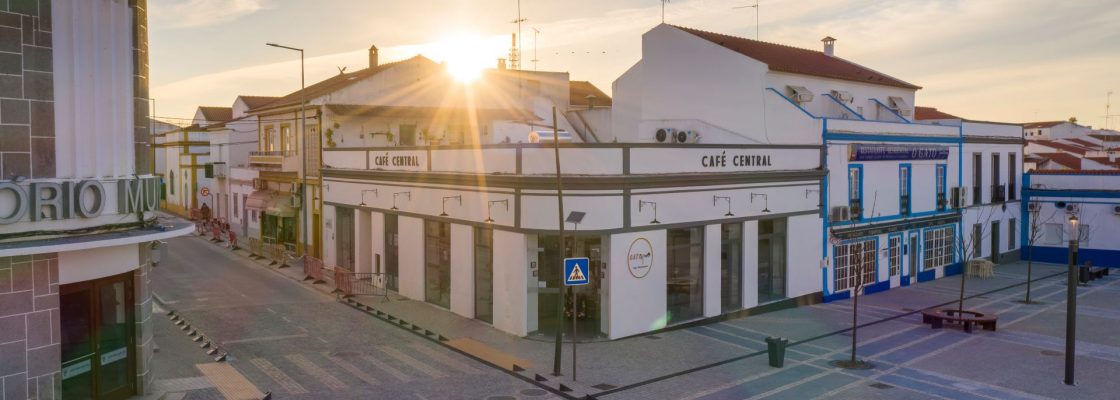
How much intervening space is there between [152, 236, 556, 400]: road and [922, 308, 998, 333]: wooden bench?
13877mm

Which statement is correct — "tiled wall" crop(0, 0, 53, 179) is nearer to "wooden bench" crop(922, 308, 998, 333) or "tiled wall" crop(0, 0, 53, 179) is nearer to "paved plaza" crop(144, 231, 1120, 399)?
"paved plaza" crop(144, 231, 1120, 399)

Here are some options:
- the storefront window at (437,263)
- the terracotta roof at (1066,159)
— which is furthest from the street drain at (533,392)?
the terracotta roof at (1066,159)

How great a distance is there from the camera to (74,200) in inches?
510

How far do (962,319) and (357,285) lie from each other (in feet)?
67.2

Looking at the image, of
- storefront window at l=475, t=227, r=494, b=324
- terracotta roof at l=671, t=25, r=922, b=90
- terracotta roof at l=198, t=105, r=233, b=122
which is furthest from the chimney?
terracotta roof at l=198, t=105, r=233, b=122

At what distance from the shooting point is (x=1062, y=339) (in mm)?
23156

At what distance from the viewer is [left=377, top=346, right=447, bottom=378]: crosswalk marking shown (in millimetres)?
18608

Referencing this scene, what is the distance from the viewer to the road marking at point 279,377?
17156mm

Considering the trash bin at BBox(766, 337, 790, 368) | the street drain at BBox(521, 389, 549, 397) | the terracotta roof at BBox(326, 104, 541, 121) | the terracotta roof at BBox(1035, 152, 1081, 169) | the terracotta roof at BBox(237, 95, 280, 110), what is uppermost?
the terracotta roof at BBox(237, 95, 280, 110)

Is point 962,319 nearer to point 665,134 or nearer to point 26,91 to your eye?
point 665,134

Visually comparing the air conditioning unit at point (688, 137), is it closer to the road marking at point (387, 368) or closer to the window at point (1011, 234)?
the road marking at point (387, 368)

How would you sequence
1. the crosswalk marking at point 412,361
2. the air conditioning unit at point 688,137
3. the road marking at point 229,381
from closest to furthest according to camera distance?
the road marking at point 229,381 < the crosswalk marking at point 412,361 < the air conditioning unit at point 688,137

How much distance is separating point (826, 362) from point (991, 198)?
25.3 metres

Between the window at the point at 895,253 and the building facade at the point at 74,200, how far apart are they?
87.6 ft
